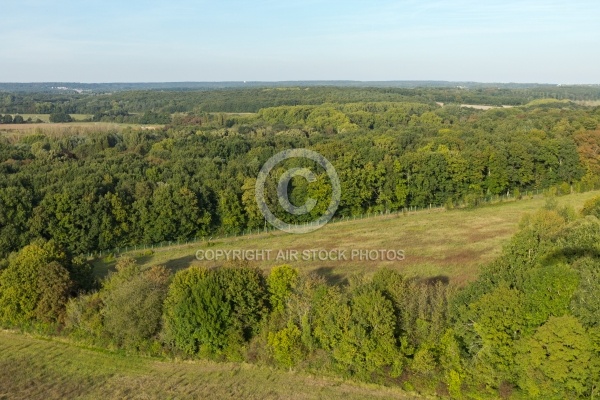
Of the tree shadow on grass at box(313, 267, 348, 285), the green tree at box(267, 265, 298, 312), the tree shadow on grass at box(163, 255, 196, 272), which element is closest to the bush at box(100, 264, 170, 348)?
the green tree at box(267, 265, 298, 312)

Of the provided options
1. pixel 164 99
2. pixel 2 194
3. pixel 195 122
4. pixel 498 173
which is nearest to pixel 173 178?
pixel 2 194

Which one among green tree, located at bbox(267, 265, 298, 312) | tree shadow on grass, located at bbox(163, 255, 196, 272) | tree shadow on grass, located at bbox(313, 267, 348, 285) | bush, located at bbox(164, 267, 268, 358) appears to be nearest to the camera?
bush, located at bbox(164, 267, 268, 358)

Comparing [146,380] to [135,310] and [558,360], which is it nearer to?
[135,310]

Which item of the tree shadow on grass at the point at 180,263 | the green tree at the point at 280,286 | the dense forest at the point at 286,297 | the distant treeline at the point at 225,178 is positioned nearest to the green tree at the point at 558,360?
the dense forest at the point at 286,297

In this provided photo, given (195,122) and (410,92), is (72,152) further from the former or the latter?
(410,92)

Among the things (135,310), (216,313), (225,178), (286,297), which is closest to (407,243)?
(225,178)

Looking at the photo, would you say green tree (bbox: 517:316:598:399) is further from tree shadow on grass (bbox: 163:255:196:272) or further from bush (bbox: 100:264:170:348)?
tree shadow on grass (bbox: 163:255:196:272)
